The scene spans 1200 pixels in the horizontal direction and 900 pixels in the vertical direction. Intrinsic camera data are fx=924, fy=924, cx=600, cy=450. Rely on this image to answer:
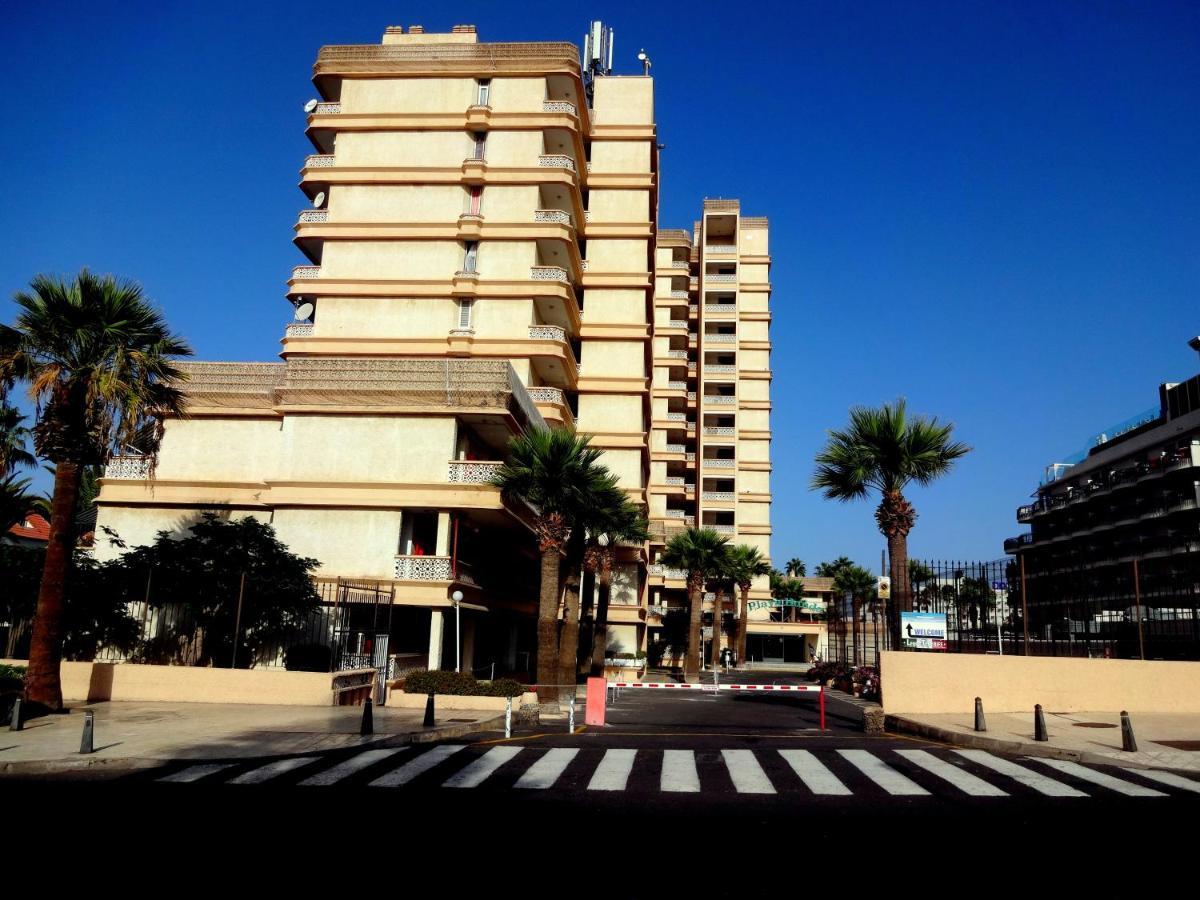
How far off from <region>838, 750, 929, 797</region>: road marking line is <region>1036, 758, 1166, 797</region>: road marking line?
2.54 m

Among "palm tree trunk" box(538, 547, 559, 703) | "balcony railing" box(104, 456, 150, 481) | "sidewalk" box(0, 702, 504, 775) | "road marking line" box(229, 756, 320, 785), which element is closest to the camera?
"road marking line" box(229, 756, 320, 785)

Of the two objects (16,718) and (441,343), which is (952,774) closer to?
(16,718)

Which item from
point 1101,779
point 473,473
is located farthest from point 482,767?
point 473,473

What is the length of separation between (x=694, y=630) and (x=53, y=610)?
39.7m

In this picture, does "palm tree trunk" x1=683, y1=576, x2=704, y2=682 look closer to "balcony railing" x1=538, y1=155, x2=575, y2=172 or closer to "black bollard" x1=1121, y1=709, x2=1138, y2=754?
"balcony railing" x1=538, y1=155, x2=575, y2=172

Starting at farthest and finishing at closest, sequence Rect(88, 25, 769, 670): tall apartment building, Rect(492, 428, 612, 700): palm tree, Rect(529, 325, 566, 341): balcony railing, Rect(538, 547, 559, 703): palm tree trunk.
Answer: Rect(529, 325, 566, 341): balcony railing < Rect(88, 25, 769, 670): tall apartment building < Rect(492, 428, 612, 700): palm tree < Rect(538, 547, 559, 703): palm tree trunk

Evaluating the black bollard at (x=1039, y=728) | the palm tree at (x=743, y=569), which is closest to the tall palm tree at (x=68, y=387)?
the black bollard at (x=1039, y=728)

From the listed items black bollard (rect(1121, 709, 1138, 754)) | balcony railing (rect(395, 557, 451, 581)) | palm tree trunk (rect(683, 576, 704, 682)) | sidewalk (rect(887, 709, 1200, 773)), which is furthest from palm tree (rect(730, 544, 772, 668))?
black bollard (rect(1121, 709, 1138, 754))

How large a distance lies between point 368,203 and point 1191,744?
141 feet

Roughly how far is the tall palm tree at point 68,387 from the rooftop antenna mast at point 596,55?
53.3 metres

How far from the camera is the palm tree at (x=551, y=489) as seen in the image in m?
28.5

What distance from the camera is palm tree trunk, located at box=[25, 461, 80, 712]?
1906 cm

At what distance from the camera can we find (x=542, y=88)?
49.2 m

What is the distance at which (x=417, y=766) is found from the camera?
1347 cm
